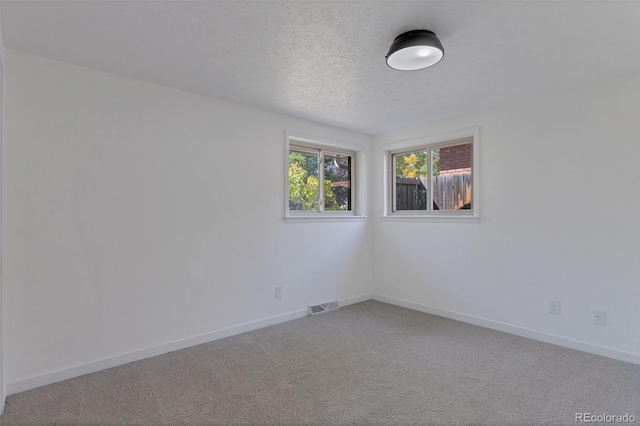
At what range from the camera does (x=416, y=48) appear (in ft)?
6.85

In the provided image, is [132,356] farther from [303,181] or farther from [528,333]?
[528,333]

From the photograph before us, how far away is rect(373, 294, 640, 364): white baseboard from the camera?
2.81 m

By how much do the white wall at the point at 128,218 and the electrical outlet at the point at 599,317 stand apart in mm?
2840

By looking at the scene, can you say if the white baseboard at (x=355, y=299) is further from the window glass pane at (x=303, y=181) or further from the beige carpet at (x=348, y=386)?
the window glass pane at (x=303, y=181)

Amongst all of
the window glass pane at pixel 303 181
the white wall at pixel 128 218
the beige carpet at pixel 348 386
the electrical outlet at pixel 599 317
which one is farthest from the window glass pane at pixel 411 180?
the electrical outlet at pixel 599 317

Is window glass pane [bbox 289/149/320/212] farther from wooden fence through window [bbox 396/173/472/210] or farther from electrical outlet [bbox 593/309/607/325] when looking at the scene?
electrical outlet [bbox 593/309/607/325]

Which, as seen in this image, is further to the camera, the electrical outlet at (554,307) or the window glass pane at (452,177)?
the window glass pane at (452,177)

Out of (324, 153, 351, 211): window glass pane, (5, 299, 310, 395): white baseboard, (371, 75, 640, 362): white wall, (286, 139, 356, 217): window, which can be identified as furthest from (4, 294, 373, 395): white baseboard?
(371, 75, 640, 362): white wall

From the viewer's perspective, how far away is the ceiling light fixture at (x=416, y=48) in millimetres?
2068

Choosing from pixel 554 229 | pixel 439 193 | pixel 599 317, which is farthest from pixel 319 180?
pixel 599 317

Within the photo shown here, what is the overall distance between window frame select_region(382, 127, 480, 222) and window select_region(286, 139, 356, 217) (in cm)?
50

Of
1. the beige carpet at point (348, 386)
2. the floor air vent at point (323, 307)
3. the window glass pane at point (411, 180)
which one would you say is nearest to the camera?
the beige carpet at point (348, 386)

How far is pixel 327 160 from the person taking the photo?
14.9ft

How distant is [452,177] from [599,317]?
77.4 inches
